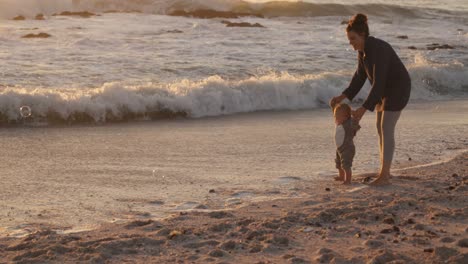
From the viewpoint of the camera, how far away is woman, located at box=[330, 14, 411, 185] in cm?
731

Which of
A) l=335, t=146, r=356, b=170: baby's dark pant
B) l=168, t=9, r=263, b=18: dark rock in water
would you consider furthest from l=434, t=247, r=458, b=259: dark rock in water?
l=168, t=9, r=263, b=18: dark rock in water

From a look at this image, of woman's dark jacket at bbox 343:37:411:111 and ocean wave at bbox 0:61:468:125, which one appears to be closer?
woman's dark jacket at bbox 343:37:411:111

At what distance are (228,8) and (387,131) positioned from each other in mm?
29914

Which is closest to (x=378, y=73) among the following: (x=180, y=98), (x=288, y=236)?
(x=288, y=236)

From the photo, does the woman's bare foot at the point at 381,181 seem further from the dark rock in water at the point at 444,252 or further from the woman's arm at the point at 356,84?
the dark rock in water at the point at 444,252

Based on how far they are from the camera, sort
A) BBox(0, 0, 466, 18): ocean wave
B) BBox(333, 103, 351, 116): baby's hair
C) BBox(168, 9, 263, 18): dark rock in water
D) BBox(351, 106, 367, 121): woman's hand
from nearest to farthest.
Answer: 1. BBox(351, 106, 367, 121): woman's hand
2. BBox(333, 103, 351, 116): baby's hair
3. BBox(168, 9, 263, 18): dark rock in water
4. BBox(0, 0, 466, 18): ocean wave

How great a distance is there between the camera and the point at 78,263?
5109 millimetres

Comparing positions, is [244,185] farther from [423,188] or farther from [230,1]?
[230,1]

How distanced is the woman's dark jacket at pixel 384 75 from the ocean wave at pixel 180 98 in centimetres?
552

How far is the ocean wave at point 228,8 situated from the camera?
34.6 metres

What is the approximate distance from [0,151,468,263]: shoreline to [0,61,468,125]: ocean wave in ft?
19.4

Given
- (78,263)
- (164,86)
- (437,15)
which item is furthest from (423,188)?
(437,15)

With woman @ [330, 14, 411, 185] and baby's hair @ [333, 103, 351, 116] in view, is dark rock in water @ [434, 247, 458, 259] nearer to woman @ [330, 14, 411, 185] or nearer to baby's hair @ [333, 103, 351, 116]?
woman @ [330, 14, 411, 185]

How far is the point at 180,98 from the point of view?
1319 centimetres
